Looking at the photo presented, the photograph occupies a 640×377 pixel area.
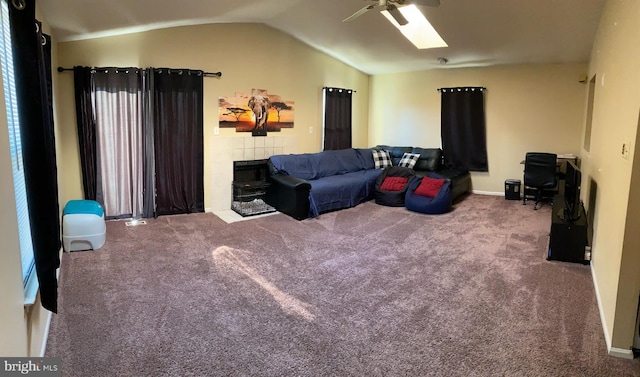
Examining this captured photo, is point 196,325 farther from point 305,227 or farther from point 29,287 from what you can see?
point 305,227

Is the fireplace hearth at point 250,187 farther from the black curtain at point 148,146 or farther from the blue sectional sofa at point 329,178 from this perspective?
the black curtain at point 148,146

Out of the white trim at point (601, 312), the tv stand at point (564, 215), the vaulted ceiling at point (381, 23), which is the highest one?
the vaulted ceiling at point (381, 23)

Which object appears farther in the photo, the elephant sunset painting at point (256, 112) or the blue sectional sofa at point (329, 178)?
the elephant sunset painting at point (256, 112)

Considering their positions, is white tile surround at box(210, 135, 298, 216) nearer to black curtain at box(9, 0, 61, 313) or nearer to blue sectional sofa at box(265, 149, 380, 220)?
blue sectional sofa at box(265, 149, 380, 220)

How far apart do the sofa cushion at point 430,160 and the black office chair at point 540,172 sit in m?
1.42

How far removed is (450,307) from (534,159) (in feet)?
13.9

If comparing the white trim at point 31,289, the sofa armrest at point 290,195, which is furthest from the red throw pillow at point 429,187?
the white trim at point 31,289

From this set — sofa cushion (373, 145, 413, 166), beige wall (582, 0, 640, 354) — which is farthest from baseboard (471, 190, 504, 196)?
beige wall (582, 0, 640, 354)

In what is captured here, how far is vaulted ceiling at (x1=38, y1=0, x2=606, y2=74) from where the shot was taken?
4039mm

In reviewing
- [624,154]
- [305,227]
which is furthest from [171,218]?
[624,154]

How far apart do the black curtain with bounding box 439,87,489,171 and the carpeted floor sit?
2662 mm

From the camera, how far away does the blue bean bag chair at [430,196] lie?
5605 mm

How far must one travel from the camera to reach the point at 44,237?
1.98 metres

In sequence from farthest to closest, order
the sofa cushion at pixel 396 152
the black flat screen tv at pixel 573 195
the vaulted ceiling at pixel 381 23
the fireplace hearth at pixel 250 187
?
1. the sofa cushion at pixel 396 152
2. the fireplace hearth at pixel 250 187
3. the vaulted ceiling at pixel 381 23
4. the black flat screen tv at pixel 573 195
